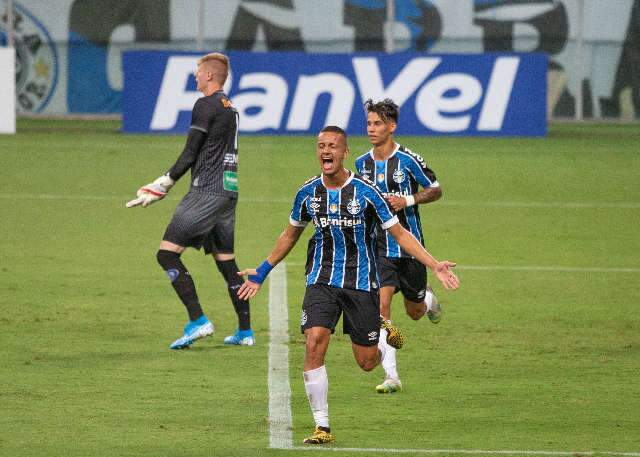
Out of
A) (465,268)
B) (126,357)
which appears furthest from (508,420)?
(465,268)

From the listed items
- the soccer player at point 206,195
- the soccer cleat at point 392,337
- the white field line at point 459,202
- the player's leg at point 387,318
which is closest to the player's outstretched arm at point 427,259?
the soccer cleat at point 392,337

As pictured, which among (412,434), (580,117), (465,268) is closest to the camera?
(412,434)

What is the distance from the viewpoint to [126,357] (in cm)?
1059

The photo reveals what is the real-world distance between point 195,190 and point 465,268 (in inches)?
202

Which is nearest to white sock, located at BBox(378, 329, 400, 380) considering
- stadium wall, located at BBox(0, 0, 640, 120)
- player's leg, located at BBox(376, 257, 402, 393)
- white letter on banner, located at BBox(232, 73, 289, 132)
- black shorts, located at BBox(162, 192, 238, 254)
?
player's leg, located at BBox(376, 257, 402, 393)

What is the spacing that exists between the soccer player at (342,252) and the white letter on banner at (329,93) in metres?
23.2

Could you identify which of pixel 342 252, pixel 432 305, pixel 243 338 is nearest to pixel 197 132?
pixel 243 338

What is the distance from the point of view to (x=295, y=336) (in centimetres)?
1159

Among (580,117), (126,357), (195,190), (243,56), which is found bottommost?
(580,117)

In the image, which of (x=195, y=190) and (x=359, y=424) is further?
(x=195, y=190)

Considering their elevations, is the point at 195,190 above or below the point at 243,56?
above

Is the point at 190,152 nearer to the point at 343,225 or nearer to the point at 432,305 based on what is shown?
the point at 432,305

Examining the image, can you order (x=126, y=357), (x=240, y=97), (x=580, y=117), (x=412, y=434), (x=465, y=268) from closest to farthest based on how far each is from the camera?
(x=412, y=434) < (x=126, y=357) < (x=465, y=268) < (x=240, y=97) < (x=580, y=117)

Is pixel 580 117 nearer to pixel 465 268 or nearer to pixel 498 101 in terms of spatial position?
pixel 498 101
